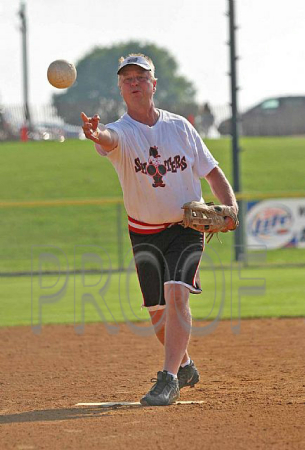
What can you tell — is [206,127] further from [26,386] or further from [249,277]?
[26,386]

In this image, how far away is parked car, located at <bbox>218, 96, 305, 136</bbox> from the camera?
3625cm

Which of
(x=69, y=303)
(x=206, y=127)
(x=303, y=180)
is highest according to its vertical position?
(x=206, y=127)

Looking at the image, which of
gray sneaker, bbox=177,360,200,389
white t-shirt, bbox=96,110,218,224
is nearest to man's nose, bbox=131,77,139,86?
white t-shirt, bbox=96,110,218,224

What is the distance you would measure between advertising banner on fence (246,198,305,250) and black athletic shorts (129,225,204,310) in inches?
417

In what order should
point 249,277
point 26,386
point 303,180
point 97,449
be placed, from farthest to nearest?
point 303,180 < point 249,277 < point 26,386 < point 97,449

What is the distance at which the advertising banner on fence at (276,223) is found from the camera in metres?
16.3

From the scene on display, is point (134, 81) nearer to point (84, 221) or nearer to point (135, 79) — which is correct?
point (135, 79)

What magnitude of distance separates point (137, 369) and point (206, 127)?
25861 millimetres

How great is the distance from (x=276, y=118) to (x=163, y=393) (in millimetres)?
32134

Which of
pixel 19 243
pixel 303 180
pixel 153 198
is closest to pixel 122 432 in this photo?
pixel 153 198

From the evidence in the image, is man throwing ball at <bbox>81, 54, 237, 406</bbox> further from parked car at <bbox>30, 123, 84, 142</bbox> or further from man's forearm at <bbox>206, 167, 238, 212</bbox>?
parked car at <bbox>30, 123, 84, 142</bbox>

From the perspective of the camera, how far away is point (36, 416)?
510cm

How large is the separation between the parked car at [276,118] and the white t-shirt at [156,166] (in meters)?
30.7

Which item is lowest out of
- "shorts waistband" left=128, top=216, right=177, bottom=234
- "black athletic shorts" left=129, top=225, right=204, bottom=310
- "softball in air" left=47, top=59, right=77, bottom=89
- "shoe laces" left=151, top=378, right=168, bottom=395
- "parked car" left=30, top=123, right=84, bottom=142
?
"shoe laces" left=151, top=378, right=168, bottom=395
